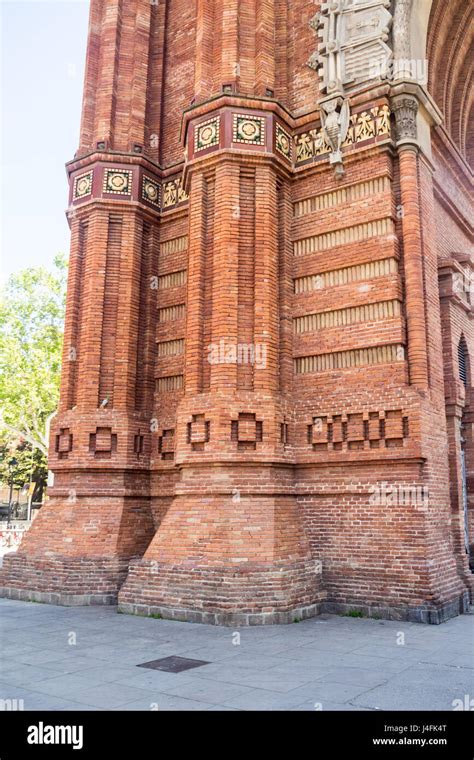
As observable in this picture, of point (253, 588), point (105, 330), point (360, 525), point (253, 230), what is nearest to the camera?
point (253, 588)

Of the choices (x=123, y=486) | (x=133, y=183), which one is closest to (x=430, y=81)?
(x=133, y=183)

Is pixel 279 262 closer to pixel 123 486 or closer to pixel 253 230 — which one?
pixel 253 230

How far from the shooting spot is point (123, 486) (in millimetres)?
12000

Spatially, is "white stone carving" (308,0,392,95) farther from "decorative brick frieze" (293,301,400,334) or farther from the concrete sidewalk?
the concrete sidewalk

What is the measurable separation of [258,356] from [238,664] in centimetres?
535

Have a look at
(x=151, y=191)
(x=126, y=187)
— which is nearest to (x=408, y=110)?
(x=151, y=191)

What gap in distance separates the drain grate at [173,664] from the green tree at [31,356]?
22.3m

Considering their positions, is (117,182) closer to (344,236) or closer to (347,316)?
(344,236)

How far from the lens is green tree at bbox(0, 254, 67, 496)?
94.4ft

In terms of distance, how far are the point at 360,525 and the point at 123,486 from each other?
4710 millimetres

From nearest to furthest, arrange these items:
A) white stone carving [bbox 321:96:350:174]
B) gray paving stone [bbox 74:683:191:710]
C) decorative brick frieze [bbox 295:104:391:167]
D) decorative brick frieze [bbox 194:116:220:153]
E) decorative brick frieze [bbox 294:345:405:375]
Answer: gray paving stone [bbox 74:683:191:710] < decorative brick frieze [bbox 294:345:405:375] < decorative brick frieze [bbox 295:104:391:167] < white stone carving [bbox 321:96:350:174] < decorative brick frieze [bbox 194:116:220:153]

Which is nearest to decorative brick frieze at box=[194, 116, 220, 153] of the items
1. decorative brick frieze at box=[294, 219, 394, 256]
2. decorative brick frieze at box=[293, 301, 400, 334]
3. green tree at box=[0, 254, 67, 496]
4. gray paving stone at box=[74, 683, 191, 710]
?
decorative brick frieze at box=[294, 219, 394, 256]

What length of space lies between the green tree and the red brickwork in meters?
16.8

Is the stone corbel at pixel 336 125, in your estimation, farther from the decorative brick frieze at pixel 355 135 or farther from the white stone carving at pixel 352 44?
the white stone carving at pixel 352 44
